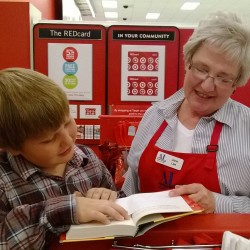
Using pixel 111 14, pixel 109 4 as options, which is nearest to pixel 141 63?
pixel 109 4

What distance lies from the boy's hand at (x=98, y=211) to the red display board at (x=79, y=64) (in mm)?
2007

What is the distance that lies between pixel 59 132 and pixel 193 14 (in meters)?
12.8

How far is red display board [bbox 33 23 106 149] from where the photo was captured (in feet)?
8.77

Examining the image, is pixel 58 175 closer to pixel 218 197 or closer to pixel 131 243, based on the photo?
pixel 131 243

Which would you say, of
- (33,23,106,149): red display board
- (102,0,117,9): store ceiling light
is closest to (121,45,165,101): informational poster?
(33,23,106,149): red display board

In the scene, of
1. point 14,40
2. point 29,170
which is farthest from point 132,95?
point 29,170

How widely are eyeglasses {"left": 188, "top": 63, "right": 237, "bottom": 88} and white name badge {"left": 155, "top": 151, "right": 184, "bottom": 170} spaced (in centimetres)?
30

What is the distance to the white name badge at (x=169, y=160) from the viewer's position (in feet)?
4.25

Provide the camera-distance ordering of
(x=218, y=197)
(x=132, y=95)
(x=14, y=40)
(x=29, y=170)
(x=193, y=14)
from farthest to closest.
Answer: (x=193, y=14), (x=132, y=95), (x=14, y=40), (x=218, y=197), (x=29, y=170)

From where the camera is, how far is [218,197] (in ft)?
3.74

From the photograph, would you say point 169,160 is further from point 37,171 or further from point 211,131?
point 37,171

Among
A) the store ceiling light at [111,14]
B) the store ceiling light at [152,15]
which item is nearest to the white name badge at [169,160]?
the store ceiling light at [152,15]

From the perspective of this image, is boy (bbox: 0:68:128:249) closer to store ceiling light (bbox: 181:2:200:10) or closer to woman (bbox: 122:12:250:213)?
woman (bbox: 122:12:250:213)

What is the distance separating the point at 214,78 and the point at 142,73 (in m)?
1.52
